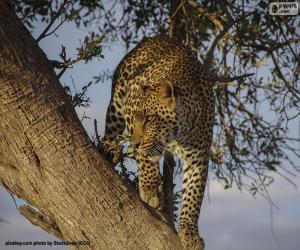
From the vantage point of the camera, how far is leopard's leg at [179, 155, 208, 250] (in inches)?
227

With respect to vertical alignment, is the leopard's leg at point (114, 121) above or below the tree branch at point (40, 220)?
above

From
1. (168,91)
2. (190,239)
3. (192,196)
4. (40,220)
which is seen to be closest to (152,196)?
(192,196)

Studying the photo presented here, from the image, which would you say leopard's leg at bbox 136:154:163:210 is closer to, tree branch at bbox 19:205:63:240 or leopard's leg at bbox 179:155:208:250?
leopard's leg at bbox 179:155:208:250

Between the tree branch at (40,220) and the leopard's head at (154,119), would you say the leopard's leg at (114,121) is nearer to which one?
the leopard's head at (154,119)

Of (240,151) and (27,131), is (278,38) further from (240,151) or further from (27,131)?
(27,131)

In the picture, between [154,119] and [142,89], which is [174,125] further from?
[142,89]

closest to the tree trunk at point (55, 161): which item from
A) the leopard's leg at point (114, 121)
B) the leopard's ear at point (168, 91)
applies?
the leopard's ear at point (168, 91)

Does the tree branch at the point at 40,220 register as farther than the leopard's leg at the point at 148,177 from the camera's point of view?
No

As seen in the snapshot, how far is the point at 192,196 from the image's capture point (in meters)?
6.16

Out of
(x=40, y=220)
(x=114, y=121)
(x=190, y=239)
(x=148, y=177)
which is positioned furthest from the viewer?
(x=114, y=121)

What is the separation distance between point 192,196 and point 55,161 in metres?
1.89

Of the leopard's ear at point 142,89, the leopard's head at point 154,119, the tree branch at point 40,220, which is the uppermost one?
the leopard's ear at point 142,89

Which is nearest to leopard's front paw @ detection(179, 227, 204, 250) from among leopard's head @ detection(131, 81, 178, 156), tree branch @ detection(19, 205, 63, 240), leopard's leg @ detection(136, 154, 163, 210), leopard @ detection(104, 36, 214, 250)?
leopard @ detection(104, 36, 214, 250)

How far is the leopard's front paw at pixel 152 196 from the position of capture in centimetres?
579
